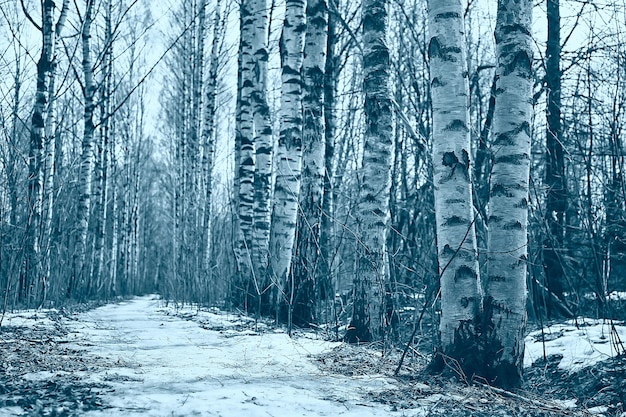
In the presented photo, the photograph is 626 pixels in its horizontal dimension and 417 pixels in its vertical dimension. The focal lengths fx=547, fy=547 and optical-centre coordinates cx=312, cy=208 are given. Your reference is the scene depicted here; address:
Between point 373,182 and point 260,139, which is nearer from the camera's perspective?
point 373,182

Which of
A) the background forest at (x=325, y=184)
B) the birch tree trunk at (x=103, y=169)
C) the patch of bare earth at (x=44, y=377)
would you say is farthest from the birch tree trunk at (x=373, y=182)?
the birch tree trunk at (x=103, y=169)

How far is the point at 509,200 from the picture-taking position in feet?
12.6

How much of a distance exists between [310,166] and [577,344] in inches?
139

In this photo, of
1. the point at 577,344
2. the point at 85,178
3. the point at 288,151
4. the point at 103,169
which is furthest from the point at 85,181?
the point at 577,344

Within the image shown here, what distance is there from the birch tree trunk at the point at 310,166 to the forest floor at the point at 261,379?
91 cm

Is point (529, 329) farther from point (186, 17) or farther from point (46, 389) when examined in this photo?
point (186, 17)

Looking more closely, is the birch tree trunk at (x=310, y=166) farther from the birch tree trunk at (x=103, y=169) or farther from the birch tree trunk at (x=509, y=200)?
the birch tree trunk at (x=103, y=169)

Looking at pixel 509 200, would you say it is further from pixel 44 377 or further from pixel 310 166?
pixel 310 166

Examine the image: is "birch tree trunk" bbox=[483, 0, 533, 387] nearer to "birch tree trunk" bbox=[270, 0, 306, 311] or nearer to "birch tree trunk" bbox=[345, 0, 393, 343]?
"birch tree trunk" bbox=[345, 0, 393, 343]

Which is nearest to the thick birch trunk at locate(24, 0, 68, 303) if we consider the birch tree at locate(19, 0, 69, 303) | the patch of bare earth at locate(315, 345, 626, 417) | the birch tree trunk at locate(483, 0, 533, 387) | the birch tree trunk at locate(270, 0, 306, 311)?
the birch tree at locate(19, 0, 69, 303)

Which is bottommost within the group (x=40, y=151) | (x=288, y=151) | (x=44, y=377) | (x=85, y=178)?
(x=44, y=377)

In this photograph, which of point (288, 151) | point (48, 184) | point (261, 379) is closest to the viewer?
point (261, 379)

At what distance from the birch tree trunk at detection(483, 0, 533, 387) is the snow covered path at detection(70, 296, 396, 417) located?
81 centimetres

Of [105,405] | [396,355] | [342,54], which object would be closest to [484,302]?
[396,355]
